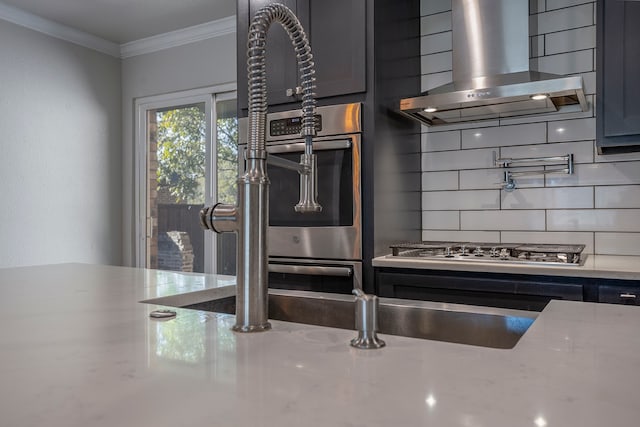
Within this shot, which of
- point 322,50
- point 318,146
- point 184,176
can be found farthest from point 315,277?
Result: point 184,176

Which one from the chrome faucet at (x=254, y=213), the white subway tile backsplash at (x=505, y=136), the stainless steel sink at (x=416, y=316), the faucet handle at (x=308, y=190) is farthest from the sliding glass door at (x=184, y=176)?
the chrome faucet at (x=254, y=213)

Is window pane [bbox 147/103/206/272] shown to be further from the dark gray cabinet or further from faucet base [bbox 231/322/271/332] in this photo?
faucet base [bbox 231/322/271/332]

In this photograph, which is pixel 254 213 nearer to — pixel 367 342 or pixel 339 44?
pixel 367 342

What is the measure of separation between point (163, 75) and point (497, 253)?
3.15m

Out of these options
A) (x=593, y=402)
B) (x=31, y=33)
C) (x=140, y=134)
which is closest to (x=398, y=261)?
(x=593, y=402)

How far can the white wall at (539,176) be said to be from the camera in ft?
7.54

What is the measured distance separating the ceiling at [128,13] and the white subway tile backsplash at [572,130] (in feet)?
7.42

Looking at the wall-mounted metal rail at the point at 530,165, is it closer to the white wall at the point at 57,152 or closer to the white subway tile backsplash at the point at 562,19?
the white subway tile backsplash at the point at 562,19

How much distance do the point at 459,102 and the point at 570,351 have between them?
166 centimetres

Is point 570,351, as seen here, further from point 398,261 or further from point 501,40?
point 501,40

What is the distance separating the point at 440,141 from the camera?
272 centimetres

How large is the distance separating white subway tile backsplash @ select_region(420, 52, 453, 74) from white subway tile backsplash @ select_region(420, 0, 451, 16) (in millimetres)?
239

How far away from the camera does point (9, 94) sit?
357cm

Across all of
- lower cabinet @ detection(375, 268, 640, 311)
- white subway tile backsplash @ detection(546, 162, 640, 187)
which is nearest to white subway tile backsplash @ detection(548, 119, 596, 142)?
white subway tile backsplash @ detection(546, 162, 640, 187)
